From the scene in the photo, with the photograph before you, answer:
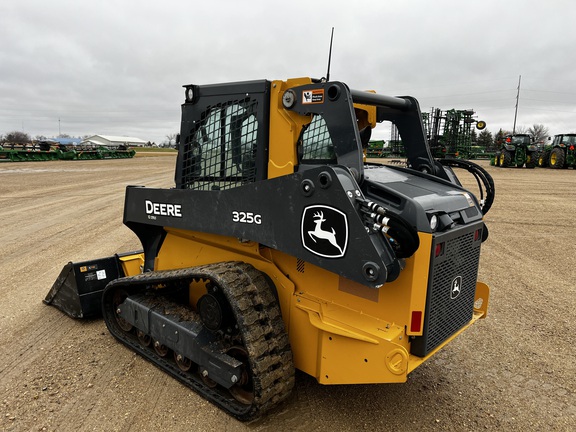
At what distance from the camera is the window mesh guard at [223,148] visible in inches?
129

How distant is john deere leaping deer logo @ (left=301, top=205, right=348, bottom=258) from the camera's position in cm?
254

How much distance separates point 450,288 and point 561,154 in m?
28.4

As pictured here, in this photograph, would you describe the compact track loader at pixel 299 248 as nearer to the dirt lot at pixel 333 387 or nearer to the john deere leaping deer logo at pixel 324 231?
the john deere leaping deer logo at pixel 324 231

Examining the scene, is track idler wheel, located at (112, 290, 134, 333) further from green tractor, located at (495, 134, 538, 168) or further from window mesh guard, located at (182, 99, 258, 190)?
green tractor, located at (495, 134, 538, 168)

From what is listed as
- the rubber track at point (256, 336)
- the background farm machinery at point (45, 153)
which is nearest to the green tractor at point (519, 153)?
the rubber track at point (256, 336)

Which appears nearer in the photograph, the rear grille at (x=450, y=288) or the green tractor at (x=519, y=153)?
the rear grille at (x=450, y=288)

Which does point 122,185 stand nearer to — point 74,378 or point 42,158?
point 74,378

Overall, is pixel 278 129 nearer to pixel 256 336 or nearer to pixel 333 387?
pixel 256 336

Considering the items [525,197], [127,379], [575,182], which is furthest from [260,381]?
[575,182]

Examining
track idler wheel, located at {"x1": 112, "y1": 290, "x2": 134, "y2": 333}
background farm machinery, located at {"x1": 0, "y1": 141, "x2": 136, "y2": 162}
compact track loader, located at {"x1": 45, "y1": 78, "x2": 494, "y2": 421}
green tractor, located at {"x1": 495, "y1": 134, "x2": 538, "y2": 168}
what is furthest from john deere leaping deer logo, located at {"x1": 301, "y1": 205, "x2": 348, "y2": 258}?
background farm machinery, located at {"x1": 0, "y1": 141, "x2": 136, "y2": 162}

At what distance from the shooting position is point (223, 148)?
3.47 meters

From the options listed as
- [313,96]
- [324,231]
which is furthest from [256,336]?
[313,96]

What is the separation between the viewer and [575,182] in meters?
18.5

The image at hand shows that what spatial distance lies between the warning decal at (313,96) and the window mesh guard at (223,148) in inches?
18.1
